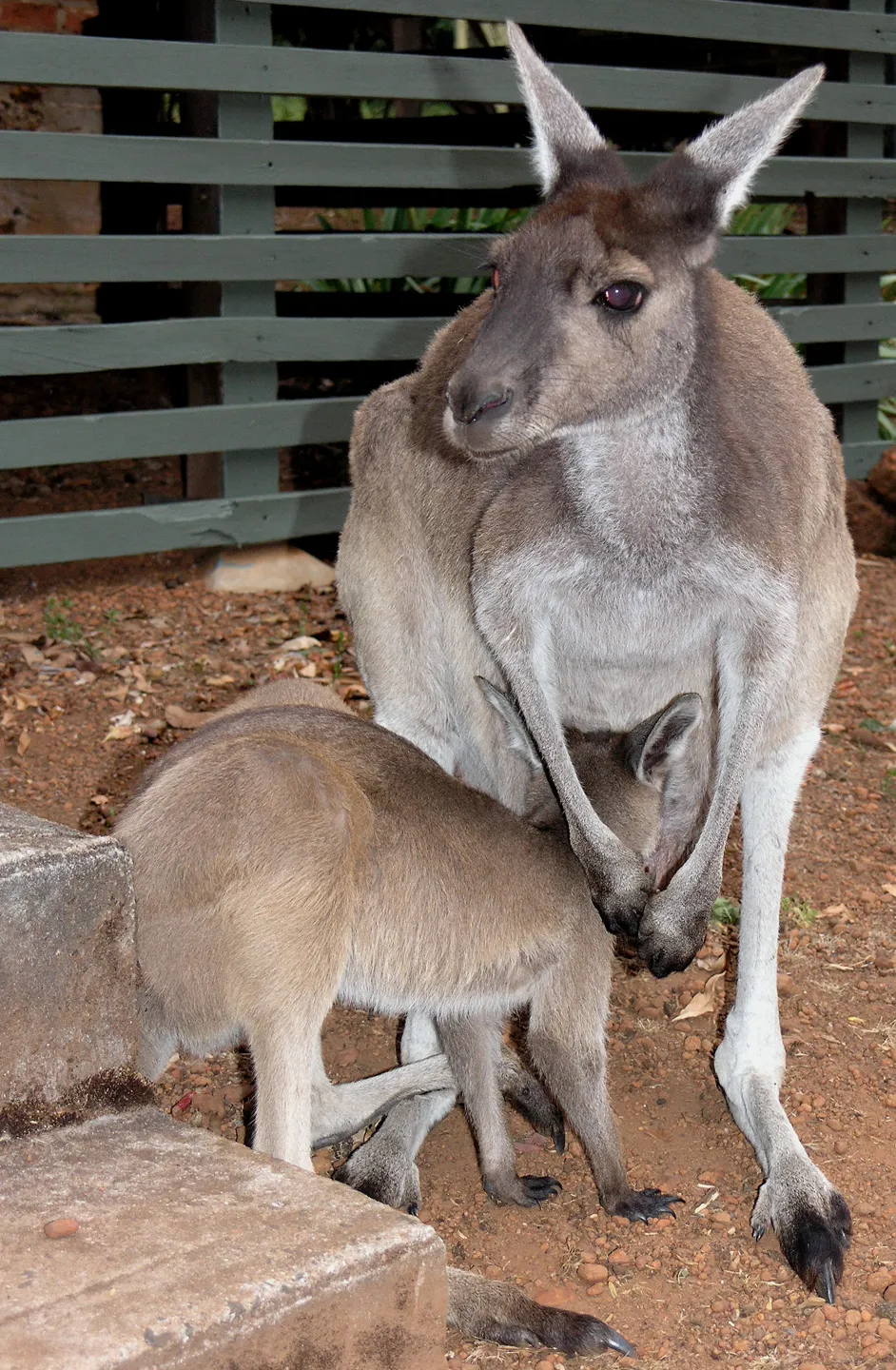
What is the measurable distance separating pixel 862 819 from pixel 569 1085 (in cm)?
206

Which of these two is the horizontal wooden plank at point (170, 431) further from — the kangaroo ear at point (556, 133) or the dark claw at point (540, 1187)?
the dark claw at point (540, 1187)

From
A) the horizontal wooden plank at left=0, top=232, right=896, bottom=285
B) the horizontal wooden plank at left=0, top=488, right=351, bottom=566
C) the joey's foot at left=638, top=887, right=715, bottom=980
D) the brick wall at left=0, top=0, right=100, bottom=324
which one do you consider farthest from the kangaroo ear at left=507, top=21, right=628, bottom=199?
the brick wall at left=0, top=0, right=100, bottom=324

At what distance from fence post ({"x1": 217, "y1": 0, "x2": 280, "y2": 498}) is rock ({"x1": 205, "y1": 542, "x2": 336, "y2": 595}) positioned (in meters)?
0.28

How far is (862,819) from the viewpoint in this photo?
15.4ft

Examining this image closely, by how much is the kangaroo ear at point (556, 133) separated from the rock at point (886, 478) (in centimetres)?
456

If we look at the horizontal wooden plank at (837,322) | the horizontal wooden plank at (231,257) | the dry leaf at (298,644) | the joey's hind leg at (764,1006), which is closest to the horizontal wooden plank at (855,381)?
the horizontal wooden plank at (837,322)

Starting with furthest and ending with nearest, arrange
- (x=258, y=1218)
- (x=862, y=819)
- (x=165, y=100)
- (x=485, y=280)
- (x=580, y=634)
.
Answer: (x=165, y=100), (x=485, y=280), (x=862, y=819), (x=580, y=634), (x=258, y=1218)

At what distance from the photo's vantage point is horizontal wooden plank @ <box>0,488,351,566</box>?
18.9 ft

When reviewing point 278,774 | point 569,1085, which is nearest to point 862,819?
point 569,1085

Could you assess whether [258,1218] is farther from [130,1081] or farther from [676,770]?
[676,770]

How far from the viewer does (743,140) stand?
285cm

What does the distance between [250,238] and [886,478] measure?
10.4 feet

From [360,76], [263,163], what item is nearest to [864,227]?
[360,76]

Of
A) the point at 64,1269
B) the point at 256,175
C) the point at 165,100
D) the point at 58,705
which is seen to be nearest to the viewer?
the point at 64,1269
